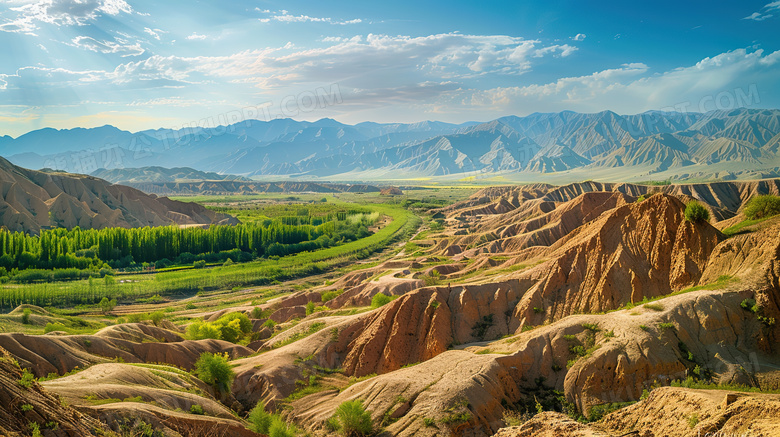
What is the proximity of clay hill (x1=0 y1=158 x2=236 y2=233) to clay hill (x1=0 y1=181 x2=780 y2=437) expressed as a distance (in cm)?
8748

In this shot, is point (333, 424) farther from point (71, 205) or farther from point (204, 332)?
point (71, 205)

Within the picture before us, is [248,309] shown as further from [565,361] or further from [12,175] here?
[12,175]

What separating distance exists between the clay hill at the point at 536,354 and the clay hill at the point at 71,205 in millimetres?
87481

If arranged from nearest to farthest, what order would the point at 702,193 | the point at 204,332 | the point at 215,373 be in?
the point at 215,373, the point at 204,332, the point at 702,193

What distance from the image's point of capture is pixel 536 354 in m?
28.8

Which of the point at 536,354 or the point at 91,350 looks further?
the point at 91,350

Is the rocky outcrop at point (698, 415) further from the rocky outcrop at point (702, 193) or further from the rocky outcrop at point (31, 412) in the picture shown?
the rocky outcrop at point (702, 193)

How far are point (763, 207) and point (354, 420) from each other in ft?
118

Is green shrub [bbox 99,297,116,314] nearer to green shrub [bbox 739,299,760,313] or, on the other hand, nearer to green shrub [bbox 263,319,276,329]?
green shrub [bbox 263,319,276,329]

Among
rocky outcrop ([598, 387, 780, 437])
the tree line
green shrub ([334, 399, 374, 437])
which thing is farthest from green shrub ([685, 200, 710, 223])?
the tree line

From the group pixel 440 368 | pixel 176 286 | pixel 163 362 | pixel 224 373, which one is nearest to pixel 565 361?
pixel 440 368

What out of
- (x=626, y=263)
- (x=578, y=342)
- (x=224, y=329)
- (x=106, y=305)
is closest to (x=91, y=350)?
(x=224, y=329)

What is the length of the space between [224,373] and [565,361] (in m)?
23.5

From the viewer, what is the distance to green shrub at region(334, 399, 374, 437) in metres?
25.5
